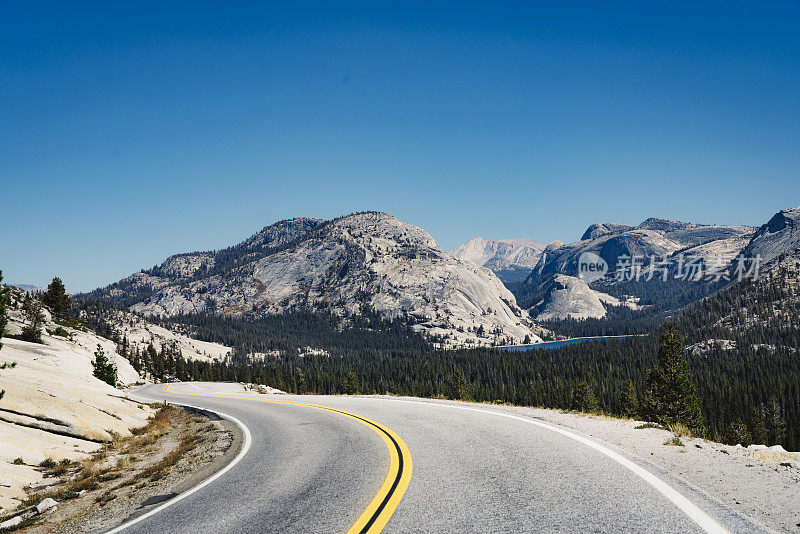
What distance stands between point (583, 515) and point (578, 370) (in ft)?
501

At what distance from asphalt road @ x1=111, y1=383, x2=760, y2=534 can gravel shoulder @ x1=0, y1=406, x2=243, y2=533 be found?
4.20ft

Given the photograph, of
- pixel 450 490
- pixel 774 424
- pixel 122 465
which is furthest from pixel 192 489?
pixel 774 424

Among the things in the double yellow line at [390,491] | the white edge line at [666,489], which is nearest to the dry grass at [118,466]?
the double yellow line at [390,491]

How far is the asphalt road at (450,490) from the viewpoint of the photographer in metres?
5.61

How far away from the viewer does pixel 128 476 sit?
1261cm

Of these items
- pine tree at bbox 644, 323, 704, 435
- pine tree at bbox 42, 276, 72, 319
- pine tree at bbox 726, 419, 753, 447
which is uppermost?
pine tree at bbox 42, 276, 72, 319

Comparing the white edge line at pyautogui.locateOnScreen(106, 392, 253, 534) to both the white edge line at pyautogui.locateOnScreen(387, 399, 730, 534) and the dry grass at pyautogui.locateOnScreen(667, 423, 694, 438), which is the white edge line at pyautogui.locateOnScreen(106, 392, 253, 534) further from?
the dry grass at pyautogui.locateOnScreen(667, 423, 694, 438)

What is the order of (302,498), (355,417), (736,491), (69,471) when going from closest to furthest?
(736,491) → (302,498) → (69,471) → (355,417)

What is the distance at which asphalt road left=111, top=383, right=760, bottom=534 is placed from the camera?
5.61 meters

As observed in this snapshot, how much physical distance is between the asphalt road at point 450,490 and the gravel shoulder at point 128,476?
1281 mm

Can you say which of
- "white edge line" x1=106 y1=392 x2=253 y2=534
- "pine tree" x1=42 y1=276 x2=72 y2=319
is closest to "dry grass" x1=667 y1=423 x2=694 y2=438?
"white edge line" x1=106 y1=392 x2=253 y2=534

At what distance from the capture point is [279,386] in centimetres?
10469

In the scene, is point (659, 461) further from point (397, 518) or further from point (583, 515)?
point (397, 518)

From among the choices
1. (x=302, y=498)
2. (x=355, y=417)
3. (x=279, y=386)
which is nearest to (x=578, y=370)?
(x=279, y=386)
